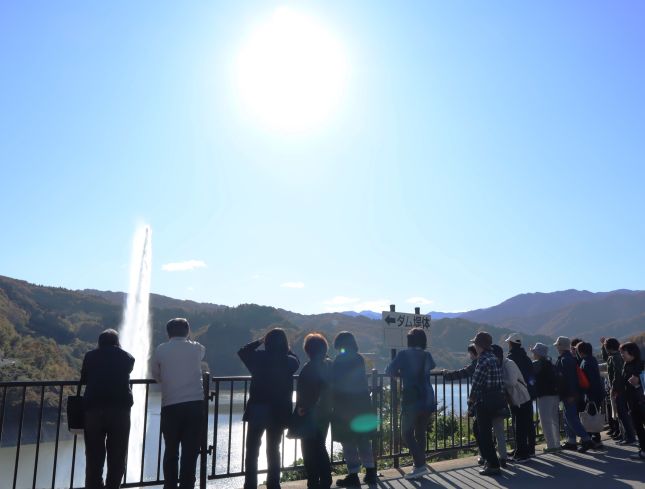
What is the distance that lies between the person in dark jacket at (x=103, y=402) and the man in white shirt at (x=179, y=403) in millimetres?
368

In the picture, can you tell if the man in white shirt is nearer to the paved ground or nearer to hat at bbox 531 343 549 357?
the paved ground

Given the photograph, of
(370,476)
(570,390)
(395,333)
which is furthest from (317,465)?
(570,390)

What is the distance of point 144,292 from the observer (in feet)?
212


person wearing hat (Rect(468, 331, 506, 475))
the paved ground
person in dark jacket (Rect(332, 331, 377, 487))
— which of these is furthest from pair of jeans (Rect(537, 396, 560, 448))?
person in dark jacket (Rect(332, 331, 377, 487))

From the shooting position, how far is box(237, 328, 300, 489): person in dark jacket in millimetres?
6113

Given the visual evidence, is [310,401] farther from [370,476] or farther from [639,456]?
[639,456]

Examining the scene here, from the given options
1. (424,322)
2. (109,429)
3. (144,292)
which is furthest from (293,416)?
(144,292)

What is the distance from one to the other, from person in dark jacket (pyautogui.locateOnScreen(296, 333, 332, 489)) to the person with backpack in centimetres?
289

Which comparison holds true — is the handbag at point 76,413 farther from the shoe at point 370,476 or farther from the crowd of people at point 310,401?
the shoe at point 370,476

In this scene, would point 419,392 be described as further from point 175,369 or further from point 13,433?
point 13,433

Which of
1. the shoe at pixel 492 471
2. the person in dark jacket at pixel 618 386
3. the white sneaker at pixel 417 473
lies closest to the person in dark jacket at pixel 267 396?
the white sneaker at pixel 417 473

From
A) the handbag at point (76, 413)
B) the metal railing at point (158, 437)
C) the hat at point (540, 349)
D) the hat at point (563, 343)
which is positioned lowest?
the metal railing at point (158, 437)

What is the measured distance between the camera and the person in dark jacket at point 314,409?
6.30m

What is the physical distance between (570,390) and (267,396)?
533 cm
